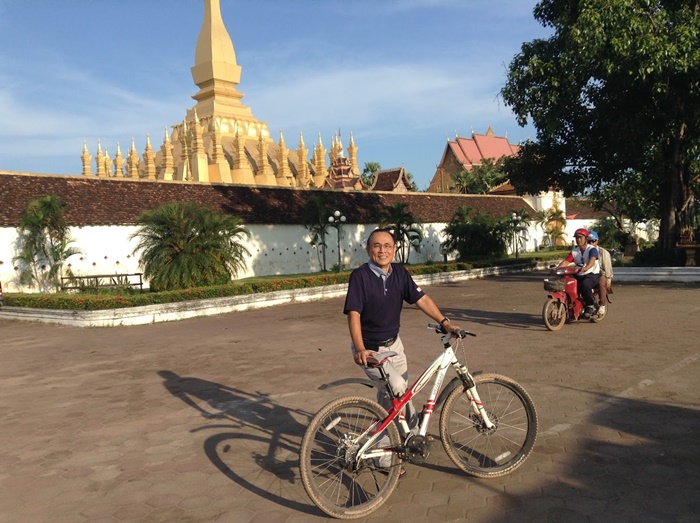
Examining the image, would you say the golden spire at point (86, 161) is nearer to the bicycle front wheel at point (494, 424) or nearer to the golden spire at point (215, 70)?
the golden spire at point (215, 70)

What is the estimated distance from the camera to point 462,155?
65.2 m

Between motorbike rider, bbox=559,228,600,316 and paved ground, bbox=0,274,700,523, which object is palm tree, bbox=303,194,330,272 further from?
motorbike rider, bbox=559,228,600,316

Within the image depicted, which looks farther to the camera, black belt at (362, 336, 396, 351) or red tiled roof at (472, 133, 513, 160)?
red tiled roof at (472, 133, 513, 160)

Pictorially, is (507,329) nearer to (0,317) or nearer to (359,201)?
(0,317)

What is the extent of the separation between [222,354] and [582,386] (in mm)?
5455

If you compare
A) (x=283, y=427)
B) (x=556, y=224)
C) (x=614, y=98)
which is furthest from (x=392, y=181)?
(x=283, y=427)

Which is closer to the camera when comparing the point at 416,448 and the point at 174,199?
the point at 416,448

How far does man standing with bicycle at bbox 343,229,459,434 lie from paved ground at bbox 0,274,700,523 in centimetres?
80

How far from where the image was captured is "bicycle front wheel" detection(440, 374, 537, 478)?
3.95 meters

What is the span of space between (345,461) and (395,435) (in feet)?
1.24

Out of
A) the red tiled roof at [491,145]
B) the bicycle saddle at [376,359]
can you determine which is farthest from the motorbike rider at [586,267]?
the red tiled roof at [491,145]

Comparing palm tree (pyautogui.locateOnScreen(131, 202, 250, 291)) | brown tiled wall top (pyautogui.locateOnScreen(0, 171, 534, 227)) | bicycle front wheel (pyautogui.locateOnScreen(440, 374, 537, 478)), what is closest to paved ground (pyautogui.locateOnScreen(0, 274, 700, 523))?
bicycle front wheel (pyautogui.locateOnScreen(440, 374, 537, 478))

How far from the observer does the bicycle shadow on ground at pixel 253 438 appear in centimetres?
405

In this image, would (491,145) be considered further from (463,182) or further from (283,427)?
(283,427)
